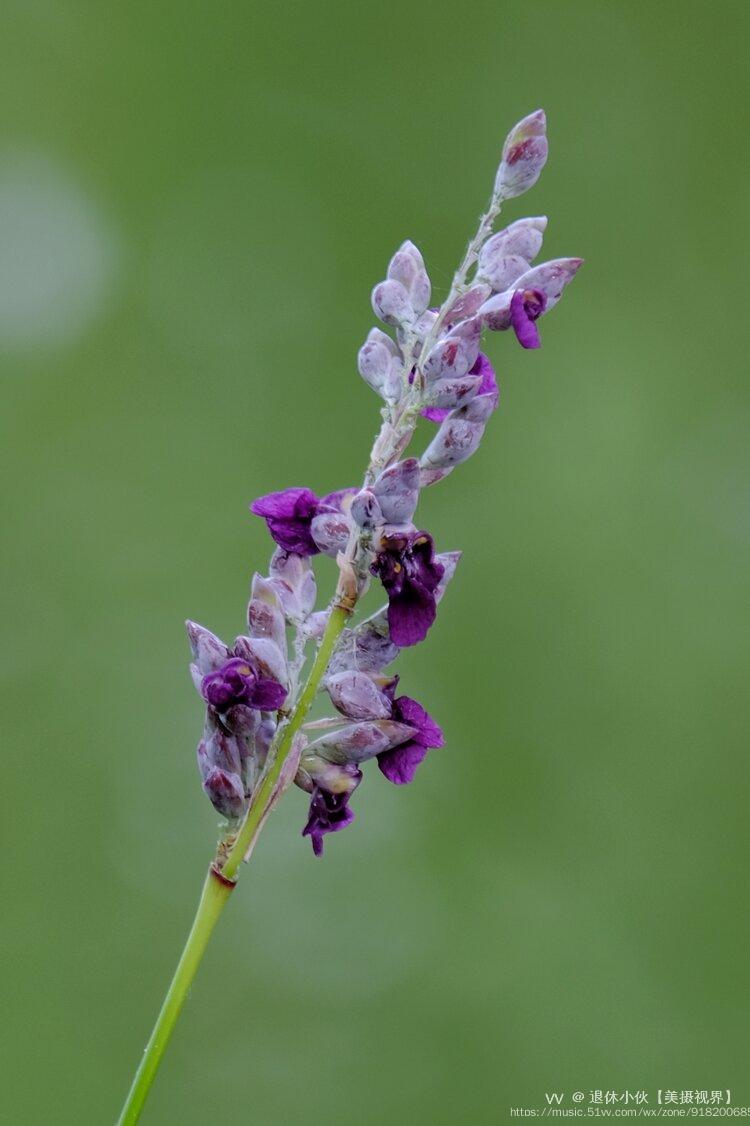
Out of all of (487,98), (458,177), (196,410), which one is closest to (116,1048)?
(196,410)

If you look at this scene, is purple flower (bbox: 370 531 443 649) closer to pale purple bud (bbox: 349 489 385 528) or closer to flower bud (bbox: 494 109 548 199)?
pale purple bud (bbox: 349 489 385 528)

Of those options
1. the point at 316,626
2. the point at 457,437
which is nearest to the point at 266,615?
the point at 316,626

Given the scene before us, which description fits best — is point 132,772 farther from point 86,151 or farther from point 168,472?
point 86,151

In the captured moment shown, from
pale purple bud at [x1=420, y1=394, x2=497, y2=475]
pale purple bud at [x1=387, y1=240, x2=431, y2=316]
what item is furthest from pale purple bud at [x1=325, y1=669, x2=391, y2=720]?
pale purple bud at [x1=387, y1=240, x2=431, y2=316]

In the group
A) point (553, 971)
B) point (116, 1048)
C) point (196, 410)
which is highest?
point (196, 410)

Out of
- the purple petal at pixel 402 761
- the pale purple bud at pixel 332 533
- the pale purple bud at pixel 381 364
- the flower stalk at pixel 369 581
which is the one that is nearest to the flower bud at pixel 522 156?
the flower stalk at pixel 369 581
